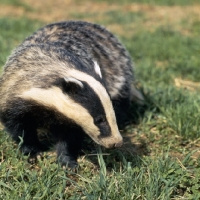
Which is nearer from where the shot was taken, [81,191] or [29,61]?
[81,191]

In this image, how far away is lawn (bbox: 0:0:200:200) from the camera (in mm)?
2846

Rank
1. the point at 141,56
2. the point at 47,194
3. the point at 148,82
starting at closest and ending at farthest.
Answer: the point at 47,194
the point at 148,82
the point at 141,56

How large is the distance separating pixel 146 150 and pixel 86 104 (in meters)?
1.01

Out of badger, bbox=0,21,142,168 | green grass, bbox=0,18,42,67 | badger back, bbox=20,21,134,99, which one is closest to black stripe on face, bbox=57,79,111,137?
badger, bbox=0,21,142,168

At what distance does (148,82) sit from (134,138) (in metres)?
1.68

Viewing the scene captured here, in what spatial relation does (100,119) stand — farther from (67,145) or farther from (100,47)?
(100,47)

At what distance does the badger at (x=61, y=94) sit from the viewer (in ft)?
9.87

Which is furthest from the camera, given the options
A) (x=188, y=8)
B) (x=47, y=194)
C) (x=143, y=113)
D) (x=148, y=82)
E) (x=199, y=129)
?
(x=188, y=8)

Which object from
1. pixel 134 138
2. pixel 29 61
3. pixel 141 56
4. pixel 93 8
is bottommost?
pixel 93 8

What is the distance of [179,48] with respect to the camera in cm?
716

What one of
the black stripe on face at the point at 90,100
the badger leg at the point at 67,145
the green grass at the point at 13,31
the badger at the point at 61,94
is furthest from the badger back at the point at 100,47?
the green grass at the point at 13,31

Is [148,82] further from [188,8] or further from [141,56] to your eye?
[188,8]

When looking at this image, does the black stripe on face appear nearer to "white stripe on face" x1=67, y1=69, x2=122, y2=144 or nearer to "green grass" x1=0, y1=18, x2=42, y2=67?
"white stripe on face" x1=67, y1=69, x2=122, y2=144

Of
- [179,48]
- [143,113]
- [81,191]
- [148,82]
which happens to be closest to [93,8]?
[179,48]
